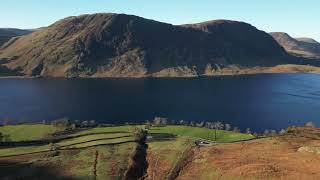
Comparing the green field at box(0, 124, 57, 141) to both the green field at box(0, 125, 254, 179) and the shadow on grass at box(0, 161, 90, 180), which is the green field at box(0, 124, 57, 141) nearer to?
the green field at box(0, 125, 254, 179)

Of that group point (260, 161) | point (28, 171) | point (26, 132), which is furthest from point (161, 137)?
point (26, 132)

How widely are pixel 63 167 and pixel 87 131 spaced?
58.0 meters

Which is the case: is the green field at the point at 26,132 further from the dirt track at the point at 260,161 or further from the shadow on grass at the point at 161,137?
the dirt track at the point at 260,161

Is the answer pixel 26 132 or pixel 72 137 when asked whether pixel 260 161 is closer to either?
pixel 72 137

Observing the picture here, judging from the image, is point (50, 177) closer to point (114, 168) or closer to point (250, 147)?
point (114, 168)

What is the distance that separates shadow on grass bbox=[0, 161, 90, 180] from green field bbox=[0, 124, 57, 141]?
44736 mm

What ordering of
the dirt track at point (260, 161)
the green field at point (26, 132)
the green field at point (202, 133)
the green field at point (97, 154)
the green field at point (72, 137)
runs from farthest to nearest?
the green field at point (26, 132) → the green field at point (202, 133) → the green field at point (72, 137) → the green field at point (97, 154) → the dirt track at point (260, 161)

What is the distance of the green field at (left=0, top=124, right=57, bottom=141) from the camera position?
558 feet

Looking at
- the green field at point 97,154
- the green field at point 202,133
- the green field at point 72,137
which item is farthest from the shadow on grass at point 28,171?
the green field at point 202,133

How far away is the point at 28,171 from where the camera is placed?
11938 cm

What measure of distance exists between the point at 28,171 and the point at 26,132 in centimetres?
6250

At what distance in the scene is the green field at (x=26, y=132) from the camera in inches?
6699

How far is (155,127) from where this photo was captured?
186750 mm

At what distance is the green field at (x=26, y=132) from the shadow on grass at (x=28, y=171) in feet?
147
